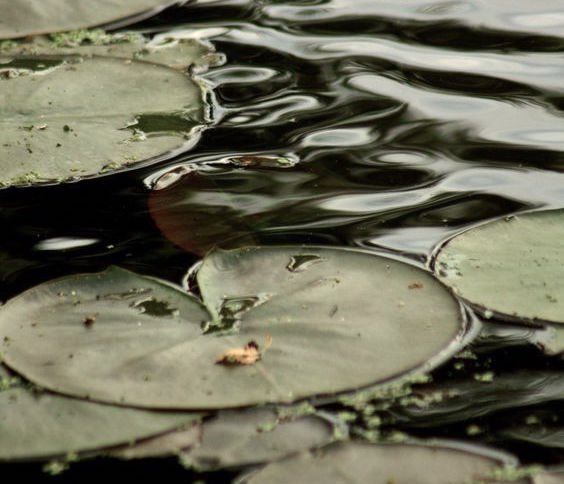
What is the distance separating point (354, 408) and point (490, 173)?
0.77m

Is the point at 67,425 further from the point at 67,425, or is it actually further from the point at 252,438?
the point at 252,438

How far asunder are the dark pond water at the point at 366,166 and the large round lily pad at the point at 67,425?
41mm

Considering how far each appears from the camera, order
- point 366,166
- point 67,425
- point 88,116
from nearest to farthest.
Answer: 1. point 67,425
2. point 366,166
3. point 88,116

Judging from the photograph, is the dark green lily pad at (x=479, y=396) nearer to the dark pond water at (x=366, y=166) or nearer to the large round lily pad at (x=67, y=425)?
the dark pond water at (x=366, y=166)

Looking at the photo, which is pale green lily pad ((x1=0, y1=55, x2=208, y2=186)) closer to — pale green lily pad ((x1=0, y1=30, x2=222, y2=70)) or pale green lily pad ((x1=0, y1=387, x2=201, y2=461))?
pale green lily pad ((x1=0, y1=30, x2=222, y2=70))

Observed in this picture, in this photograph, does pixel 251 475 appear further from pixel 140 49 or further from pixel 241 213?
pixel 140 49

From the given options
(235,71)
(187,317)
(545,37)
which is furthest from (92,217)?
(545,37)

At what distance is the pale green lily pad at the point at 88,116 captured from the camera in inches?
77.8

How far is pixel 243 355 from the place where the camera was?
1378 millimetres

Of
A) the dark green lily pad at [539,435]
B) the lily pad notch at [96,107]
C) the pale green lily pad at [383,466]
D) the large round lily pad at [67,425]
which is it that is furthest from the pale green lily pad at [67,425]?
the lily pad notch at [96,107]

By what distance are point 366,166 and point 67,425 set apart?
35.4 inches

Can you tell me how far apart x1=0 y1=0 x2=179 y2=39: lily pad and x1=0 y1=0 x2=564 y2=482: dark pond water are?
125 mm

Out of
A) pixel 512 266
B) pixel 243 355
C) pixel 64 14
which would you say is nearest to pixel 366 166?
pixel 512 266

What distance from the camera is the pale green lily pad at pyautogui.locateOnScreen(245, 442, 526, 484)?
117cm
